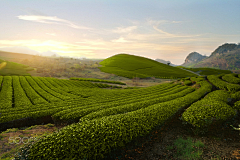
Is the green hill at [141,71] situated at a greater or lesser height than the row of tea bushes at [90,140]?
greater

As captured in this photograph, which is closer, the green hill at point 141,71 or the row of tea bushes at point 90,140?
the row of tea bushes at point 90,140

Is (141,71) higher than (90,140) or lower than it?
higher

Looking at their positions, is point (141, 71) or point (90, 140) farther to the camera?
point (141, 71)

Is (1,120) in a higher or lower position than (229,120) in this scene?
lower

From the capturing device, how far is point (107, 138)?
28.8ft

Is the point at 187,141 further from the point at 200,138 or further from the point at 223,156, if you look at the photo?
the point at 223,156

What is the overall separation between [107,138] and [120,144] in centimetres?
104

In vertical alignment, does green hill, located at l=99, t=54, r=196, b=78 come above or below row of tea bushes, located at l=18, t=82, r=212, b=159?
above

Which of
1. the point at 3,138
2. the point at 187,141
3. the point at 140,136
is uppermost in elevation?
the point at 140,136

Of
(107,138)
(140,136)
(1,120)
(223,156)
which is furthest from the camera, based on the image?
(1,120)

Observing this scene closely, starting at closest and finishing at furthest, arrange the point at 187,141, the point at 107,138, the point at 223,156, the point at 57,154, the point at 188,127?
the point at 57,154 < the point at 107,138 < the point at 223,156 < the point at 187,141 < the point at 188,127

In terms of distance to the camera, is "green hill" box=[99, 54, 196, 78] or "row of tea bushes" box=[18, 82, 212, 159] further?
"green hill" box=[99, 54, 196, 78]

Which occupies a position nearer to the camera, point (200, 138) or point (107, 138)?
point (107, 138)

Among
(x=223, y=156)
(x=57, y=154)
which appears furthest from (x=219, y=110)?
(x=57, y=154)
